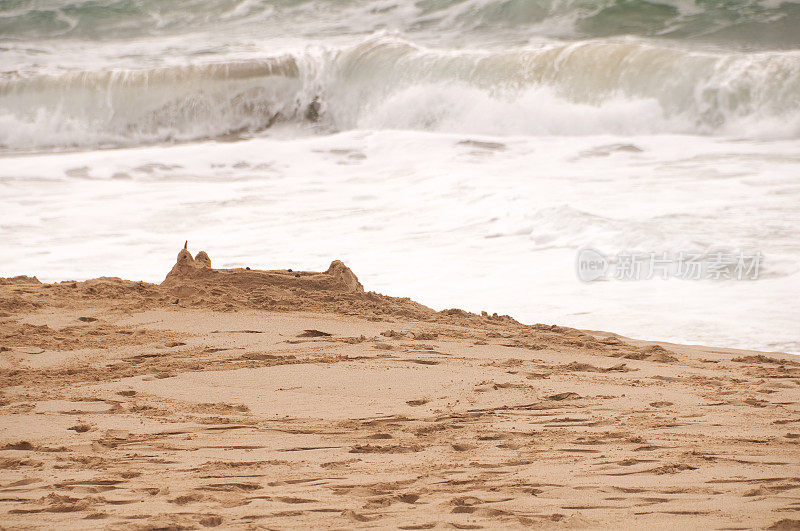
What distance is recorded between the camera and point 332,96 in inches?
578

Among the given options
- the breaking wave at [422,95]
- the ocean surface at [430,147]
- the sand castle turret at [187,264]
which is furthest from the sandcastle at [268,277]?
the breaking wave at [422,95]

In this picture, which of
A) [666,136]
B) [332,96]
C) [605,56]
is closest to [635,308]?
[666,136]

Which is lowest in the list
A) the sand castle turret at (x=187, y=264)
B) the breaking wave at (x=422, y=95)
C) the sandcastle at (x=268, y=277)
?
the sandcastle at (x=268, y=277)

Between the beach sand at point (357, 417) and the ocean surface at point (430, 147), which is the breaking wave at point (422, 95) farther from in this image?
the beach sand at point (357, 417)

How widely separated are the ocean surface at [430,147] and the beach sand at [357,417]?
45.0 inches

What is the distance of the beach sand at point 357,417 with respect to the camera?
231 centimetres

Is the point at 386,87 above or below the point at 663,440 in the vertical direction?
above

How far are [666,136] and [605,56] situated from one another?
8.02 feet

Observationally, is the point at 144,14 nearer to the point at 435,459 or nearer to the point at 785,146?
the point at 785,146

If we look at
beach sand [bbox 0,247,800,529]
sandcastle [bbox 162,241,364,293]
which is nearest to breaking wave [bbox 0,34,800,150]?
sandcastle [bbox 162,241,364,293]

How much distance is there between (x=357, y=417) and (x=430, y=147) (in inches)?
349

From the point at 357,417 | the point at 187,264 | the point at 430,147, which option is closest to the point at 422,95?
the point at 430,147

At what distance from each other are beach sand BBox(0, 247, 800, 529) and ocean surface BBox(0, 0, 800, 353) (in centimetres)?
114

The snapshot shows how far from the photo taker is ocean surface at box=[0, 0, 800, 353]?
642 cm
